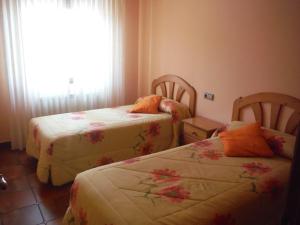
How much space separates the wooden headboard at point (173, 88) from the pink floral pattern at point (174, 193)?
1862mm

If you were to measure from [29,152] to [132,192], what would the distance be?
2.00 metres

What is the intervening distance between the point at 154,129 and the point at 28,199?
5.01 feet

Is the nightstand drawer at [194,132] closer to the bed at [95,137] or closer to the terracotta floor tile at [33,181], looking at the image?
the bed at [95,137]

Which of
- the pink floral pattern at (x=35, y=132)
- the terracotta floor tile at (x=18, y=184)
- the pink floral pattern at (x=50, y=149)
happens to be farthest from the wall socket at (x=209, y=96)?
the terracotta floor tile at (x=18, y=184)

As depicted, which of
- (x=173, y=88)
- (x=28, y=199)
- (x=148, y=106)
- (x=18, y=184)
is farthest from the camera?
(x=173, y=88)

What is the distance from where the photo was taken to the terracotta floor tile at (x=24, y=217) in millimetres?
2152

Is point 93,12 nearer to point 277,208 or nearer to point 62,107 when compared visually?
point 62,107

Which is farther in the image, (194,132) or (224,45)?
(194,132)

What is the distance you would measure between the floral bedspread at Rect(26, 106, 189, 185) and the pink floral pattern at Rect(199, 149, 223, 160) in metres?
0.95

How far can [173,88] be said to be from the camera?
3.78 meters

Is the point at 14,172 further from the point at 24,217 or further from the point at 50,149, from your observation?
the point at 24,217

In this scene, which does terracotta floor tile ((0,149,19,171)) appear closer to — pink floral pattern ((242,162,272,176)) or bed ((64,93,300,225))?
bed ((64,93,300,225))

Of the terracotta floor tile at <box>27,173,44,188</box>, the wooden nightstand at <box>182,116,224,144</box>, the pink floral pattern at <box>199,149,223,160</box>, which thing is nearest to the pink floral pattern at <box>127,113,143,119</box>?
the wooden nightstand at <box>182,116,224,144</box>

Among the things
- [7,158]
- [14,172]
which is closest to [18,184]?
[14,172]
